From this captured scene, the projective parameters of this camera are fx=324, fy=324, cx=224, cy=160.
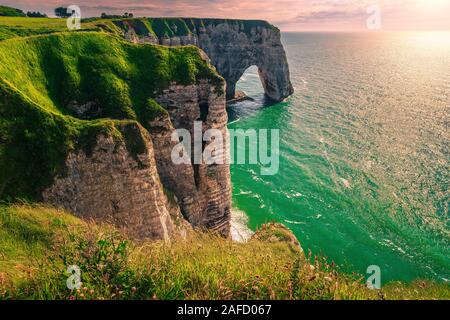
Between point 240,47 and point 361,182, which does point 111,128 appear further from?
point 240,47

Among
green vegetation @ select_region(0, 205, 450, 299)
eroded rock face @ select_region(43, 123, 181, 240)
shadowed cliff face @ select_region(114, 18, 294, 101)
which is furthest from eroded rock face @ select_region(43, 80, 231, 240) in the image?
shadowed cliff face @ select_region(114, 18, 294, 101)

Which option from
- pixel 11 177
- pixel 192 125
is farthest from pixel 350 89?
pixel 11 177

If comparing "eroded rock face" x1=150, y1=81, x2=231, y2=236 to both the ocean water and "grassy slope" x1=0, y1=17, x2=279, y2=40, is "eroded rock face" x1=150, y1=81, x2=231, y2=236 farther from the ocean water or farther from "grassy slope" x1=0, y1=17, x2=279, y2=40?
"grassy slope" x1=0, y1=17, x2=279, y2=40

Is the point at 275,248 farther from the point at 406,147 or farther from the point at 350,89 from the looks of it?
Answer: the point at 350,89

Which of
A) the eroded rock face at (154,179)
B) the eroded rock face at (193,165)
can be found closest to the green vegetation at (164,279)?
the eroded rock face at (154,179)

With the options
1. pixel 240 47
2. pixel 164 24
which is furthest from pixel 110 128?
pixel 240 47

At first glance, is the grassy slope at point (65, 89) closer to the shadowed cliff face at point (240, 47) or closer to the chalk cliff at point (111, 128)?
the chalk cliff at point (111, 128)
